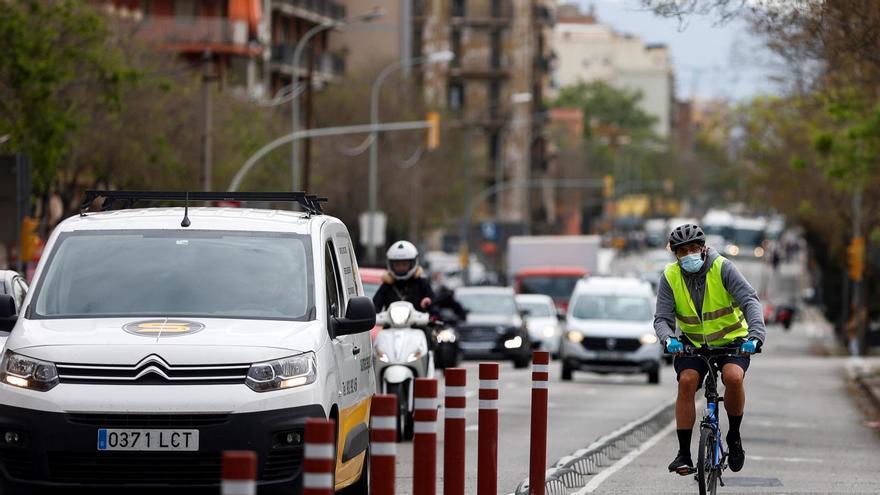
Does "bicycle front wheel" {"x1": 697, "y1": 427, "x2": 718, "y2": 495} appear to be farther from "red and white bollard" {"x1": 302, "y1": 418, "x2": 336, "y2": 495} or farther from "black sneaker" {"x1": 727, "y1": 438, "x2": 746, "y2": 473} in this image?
"red and white bollard" {"x1": 302, "y1": 418, "x2": 336, "y2": 495}

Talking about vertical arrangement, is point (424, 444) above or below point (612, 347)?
above

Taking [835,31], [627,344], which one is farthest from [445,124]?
[835,31]

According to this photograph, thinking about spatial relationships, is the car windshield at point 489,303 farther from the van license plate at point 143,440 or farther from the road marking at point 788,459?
the van license plate at point 143,440

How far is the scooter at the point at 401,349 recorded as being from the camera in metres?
18.8

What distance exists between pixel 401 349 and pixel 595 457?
234cm

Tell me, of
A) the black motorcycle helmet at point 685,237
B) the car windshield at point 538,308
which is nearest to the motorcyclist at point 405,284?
the black motorcycle helmet at point 685,237

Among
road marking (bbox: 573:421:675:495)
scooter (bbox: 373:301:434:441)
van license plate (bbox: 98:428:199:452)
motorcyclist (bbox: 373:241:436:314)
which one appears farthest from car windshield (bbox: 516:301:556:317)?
van license plate (bbox: 98:428:199:452)

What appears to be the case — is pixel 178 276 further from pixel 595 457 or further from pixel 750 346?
pixel 595 457

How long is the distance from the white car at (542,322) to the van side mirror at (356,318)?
36.6m

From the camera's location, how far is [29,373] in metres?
10.6

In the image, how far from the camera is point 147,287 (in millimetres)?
11539

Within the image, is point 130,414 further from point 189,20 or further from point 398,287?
point 189,20

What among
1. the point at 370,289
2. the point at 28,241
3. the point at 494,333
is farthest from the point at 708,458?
the point at 494,333

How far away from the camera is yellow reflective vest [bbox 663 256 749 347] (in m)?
12.8
